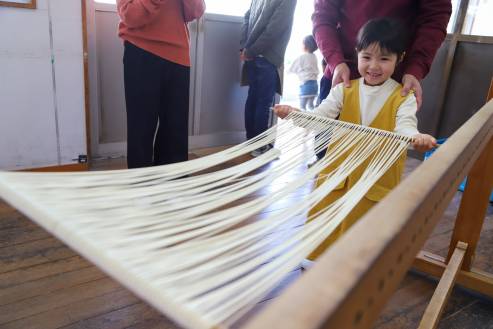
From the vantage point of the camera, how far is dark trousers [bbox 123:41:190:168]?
5.79 feet

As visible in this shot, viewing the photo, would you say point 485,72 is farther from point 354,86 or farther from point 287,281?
point 287,281

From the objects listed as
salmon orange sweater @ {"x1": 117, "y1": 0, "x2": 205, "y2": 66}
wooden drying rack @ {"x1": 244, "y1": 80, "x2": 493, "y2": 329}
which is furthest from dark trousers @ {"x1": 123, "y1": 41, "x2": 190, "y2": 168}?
wooden drying rack @ {"x1": 244, "y1": 80, "x2": 493, "y2": 329}

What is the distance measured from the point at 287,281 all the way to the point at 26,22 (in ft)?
5.43

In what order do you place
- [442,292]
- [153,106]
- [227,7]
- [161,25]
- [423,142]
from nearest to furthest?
[423,142]
[442,292]
[161,25]
[153,106]
[227,7]

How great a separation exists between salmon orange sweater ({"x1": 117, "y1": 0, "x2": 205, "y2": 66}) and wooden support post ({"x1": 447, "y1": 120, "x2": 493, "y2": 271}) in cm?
122

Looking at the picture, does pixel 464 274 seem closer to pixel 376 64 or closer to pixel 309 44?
pixel 376 64

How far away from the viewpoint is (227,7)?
3.03m

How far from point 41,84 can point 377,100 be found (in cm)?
164

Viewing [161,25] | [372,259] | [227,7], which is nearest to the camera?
[372,259]

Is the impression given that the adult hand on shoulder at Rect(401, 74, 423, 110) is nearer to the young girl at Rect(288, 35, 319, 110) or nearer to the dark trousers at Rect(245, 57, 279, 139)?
the dark trousers at Rect(245, 57, 279, 139)

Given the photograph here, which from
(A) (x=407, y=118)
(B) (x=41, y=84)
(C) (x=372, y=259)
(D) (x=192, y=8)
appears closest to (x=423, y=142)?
(A) (x=407, y=118)

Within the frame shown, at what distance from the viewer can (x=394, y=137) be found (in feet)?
3.27

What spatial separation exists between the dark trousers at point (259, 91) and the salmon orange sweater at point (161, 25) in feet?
3.39

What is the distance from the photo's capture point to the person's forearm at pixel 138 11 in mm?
1596
